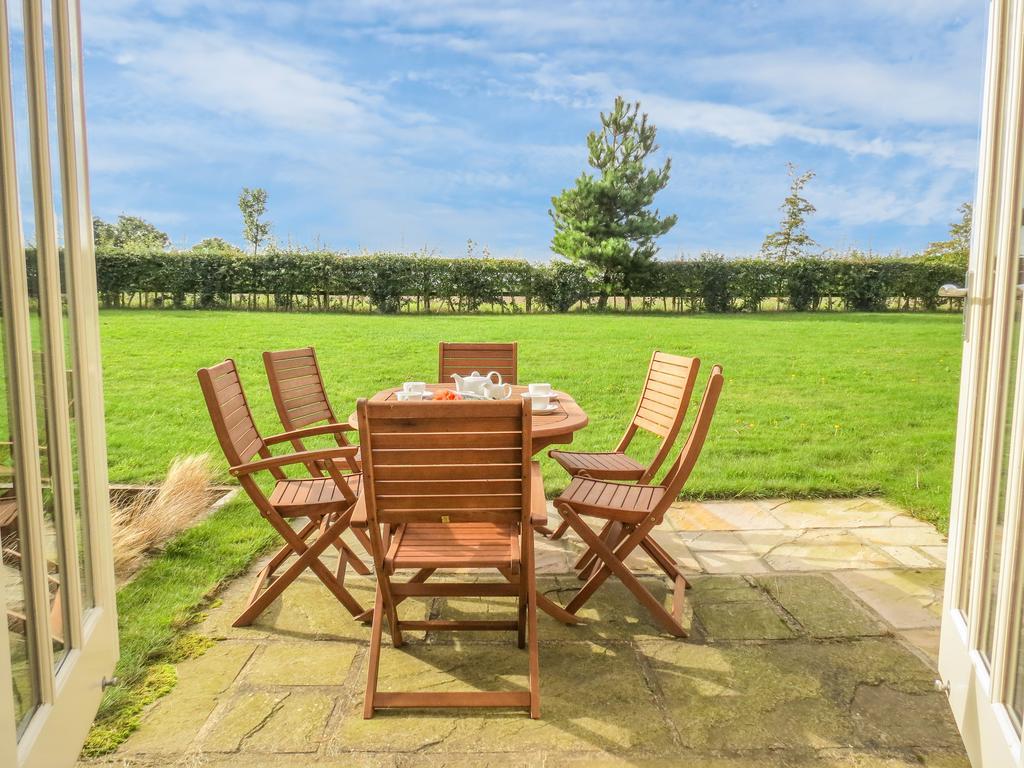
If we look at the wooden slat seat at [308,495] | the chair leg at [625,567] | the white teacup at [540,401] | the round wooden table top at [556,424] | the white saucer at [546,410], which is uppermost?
the white teacup at [540,401]

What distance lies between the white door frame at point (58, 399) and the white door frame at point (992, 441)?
2186mm

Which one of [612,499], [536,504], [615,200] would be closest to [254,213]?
[615,200]

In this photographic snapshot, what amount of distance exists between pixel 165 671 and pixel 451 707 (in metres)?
1.11

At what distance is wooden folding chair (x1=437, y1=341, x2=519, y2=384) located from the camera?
5.13 m

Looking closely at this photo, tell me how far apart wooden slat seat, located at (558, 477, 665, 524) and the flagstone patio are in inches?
19.3

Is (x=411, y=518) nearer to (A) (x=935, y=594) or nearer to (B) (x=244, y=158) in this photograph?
(A) (x=935, y=594)

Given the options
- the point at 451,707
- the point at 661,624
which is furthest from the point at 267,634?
the point at 661,624

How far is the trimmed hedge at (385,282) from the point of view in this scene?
1673cm

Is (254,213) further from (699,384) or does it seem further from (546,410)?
(546,410)

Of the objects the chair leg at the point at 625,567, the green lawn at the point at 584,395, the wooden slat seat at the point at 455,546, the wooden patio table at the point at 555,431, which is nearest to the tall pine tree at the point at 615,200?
the green lawn at the point at 584,395

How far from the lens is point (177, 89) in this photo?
35.9 metres

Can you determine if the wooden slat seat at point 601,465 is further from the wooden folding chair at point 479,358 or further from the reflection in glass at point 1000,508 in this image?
the reflection in glass at point 1000,508

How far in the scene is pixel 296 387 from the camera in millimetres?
4176

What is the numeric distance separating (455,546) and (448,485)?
0.98 feet
